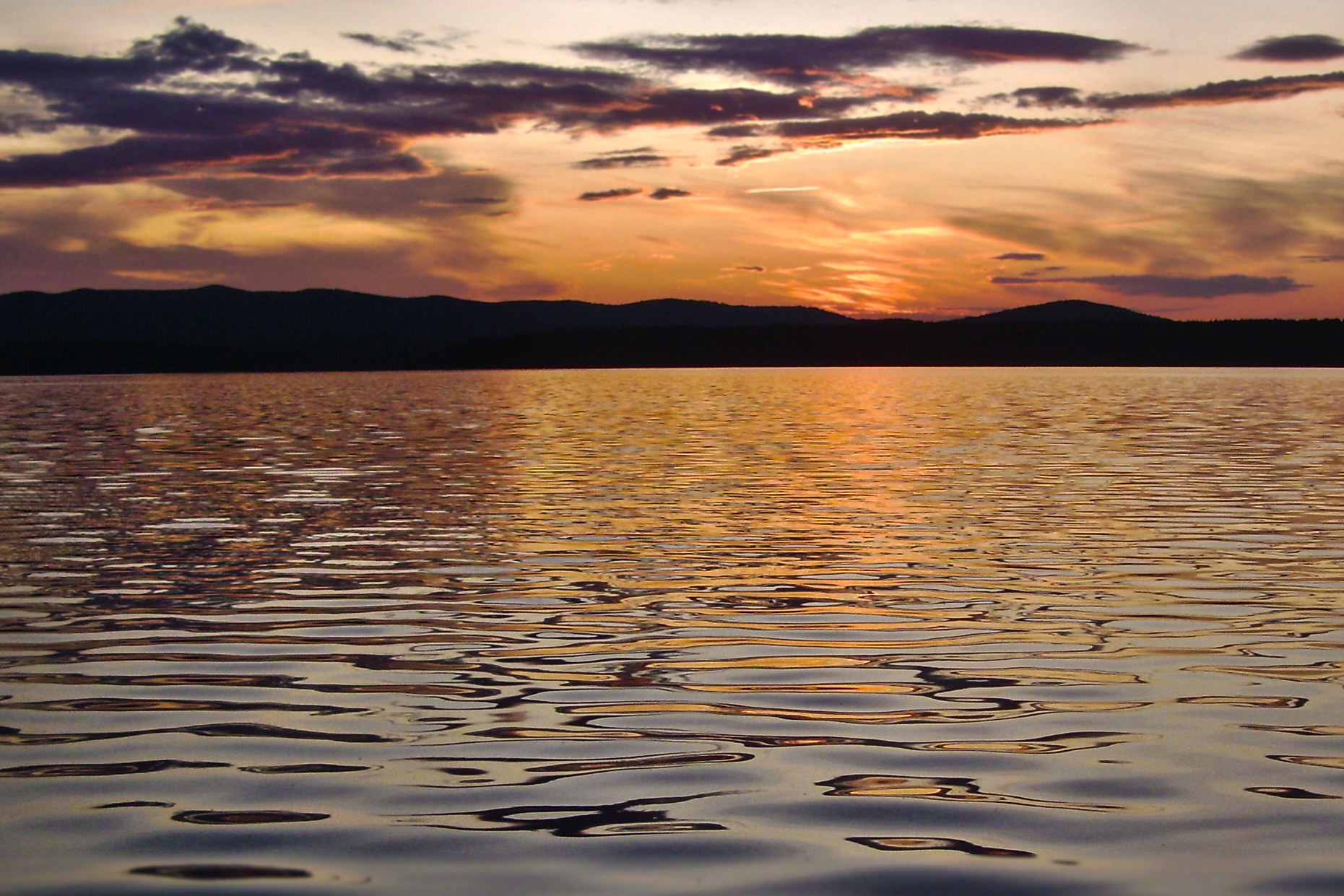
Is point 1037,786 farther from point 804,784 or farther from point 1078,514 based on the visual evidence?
point 1078,514

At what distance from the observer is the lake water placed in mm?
5895

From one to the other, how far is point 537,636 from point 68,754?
3938 mm

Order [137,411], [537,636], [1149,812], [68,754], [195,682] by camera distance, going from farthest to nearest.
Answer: [137,411], [537,636], [195,682], [68,754], [1149,812]

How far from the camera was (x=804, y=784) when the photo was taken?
6.87 metres

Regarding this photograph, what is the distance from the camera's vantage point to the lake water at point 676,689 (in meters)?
5.89

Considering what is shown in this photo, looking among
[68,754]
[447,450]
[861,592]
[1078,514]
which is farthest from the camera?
[447,450]

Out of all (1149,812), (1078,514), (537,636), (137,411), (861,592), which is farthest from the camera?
(137,411)

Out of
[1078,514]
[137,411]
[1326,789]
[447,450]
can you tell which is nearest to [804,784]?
[1326,789]

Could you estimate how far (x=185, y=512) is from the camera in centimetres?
1944

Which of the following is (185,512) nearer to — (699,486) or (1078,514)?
(699,486)

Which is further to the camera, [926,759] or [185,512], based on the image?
[185,512]

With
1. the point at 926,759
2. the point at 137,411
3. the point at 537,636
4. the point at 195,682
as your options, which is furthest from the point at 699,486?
the point at 137,411

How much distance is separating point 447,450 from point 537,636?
21.7 meters

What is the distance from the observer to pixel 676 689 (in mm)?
8992
